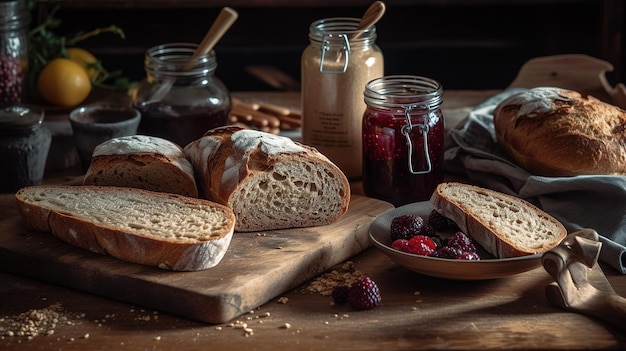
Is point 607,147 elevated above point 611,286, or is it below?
above

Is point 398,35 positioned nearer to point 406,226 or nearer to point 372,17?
point 372,17

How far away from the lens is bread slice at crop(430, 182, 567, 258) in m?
2.15

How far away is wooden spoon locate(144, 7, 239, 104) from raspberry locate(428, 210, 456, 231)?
93cm

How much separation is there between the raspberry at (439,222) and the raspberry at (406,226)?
0.07 metres

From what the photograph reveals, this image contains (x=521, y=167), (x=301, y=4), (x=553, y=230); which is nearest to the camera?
(x=553, y=230)

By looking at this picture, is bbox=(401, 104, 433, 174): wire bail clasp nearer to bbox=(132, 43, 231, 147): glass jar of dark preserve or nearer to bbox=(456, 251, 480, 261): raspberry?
bbox=(456, 251, 480, 261): raspberry

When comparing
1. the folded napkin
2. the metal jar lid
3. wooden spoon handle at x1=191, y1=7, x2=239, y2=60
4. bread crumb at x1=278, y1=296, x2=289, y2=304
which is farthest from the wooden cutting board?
wooden spoon handle at x1=191, y1=7, x2=239, y2=60

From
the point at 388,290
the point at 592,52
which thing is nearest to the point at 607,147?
the point at 388,290

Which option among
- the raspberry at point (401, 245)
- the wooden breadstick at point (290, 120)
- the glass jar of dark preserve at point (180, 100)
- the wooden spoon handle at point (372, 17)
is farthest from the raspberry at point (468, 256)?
the wooden breadstick at point (290, 120)

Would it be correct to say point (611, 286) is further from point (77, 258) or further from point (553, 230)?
point (77, 258)

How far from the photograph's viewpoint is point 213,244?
209cm

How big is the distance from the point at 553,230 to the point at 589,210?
281 millimetres

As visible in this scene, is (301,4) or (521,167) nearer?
(521,167)

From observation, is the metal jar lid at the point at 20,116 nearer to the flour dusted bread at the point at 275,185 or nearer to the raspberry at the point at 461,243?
the flour dusted bread at the point at 275,185
